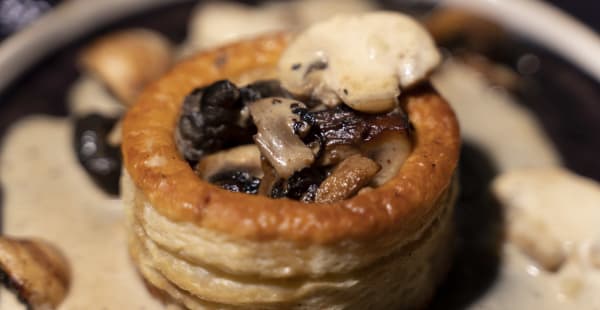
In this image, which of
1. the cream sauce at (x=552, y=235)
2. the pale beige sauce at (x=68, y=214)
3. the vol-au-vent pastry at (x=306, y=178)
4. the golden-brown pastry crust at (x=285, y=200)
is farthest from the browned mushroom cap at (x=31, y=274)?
the cream sauce at (x=552, y=235)

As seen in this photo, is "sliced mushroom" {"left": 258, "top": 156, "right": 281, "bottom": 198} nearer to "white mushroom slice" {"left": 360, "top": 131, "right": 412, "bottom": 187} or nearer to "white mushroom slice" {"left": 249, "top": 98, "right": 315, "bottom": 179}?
"white mushroom slice" {"left": 249, "top": 98, "right": 315, "bottom": 179}

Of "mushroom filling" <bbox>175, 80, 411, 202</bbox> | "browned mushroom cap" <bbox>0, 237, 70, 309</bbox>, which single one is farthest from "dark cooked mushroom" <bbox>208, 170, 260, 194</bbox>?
"browned mushroom cap" <bbox>0, 237, 70, 309</bbox>

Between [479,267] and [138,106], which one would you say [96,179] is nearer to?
[138,106]

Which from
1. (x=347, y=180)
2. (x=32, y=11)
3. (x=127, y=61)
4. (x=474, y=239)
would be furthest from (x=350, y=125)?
(x=32, y=11)

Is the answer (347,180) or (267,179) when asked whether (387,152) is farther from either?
(267,179)

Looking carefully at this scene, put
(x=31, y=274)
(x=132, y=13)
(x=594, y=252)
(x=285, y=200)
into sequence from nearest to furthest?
(x=285, y=200) → (x=31, y=274) → (x=594, y=252) → (x=132, y=13)
